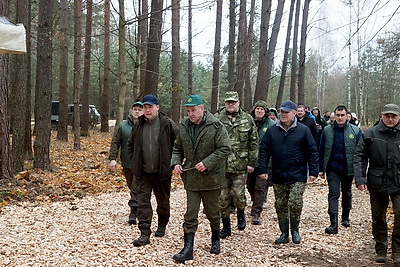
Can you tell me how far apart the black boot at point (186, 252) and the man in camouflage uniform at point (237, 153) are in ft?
3.85

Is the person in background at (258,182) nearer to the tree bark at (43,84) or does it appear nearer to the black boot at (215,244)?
the black boot at (215,244)

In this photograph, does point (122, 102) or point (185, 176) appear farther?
point (122, 102)

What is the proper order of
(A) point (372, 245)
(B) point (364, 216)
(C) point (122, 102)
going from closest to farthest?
(A) point (372, 245) < (B) point (364, 216) < (C) point (122, 102)

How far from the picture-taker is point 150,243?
5523 millimetres

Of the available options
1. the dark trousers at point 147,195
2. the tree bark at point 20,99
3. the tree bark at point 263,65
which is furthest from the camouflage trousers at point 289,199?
the tree bark at point 263,65

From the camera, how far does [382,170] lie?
501cm

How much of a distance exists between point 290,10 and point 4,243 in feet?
67.3

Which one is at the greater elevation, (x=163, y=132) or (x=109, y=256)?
(x=163, y=132)

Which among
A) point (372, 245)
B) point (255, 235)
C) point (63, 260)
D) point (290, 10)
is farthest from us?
point (290, 10)

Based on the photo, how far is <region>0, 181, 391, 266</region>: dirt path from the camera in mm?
4914

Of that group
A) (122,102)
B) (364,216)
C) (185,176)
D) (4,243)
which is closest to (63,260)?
(4,243)

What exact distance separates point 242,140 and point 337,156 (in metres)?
1.69

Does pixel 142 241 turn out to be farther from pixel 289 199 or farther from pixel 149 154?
pixel 289 199

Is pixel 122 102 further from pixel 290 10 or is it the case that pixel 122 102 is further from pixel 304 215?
pixel 290 10
